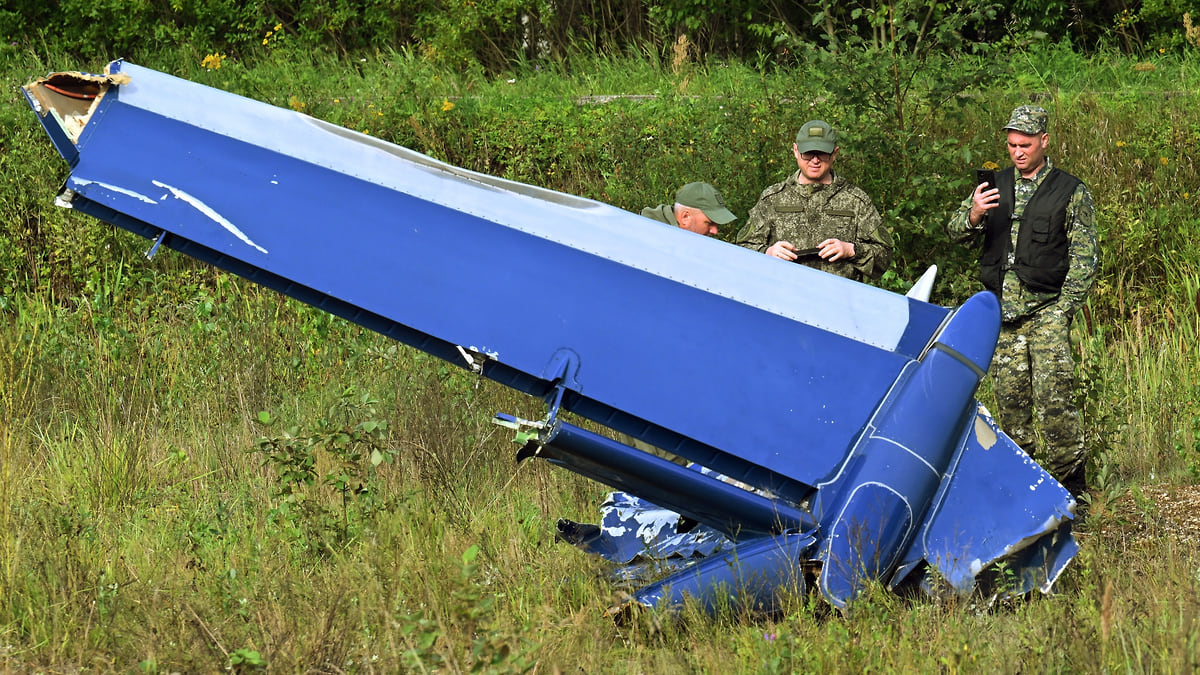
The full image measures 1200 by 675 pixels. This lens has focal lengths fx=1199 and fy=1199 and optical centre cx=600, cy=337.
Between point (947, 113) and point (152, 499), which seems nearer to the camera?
point (152, 499)

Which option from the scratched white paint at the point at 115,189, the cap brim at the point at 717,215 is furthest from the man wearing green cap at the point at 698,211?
the scratched white paint at the point at 115,189

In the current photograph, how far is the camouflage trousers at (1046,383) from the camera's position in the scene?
5801mm

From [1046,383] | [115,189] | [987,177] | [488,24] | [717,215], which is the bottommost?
[488,24]

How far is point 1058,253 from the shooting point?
578 centimetres

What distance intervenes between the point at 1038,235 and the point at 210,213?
3809mm

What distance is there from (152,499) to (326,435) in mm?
1397

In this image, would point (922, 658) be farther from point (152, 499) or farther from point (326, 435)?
point (152, 499)

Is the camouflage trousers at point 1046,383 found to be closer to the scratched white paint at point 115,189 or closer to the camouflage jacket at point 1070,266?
the camouflage jacket at point 1070,266

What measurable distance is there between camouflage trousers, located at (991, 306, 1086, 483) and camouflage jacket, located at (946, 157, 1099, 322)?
6 centimetres

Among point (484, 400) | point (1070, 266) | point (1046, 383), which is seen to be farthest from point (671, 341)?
point (484, 400)

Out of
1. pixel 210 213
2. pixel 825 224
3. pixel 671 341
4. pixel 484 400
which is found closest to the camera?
pixel 671 341

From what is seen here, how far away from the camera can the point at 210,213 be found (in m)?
4.66

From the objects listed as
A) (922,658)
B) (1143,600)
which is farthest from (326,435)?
(1143,600)

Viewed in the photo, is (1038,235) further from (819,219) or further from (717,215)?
(717,215)
